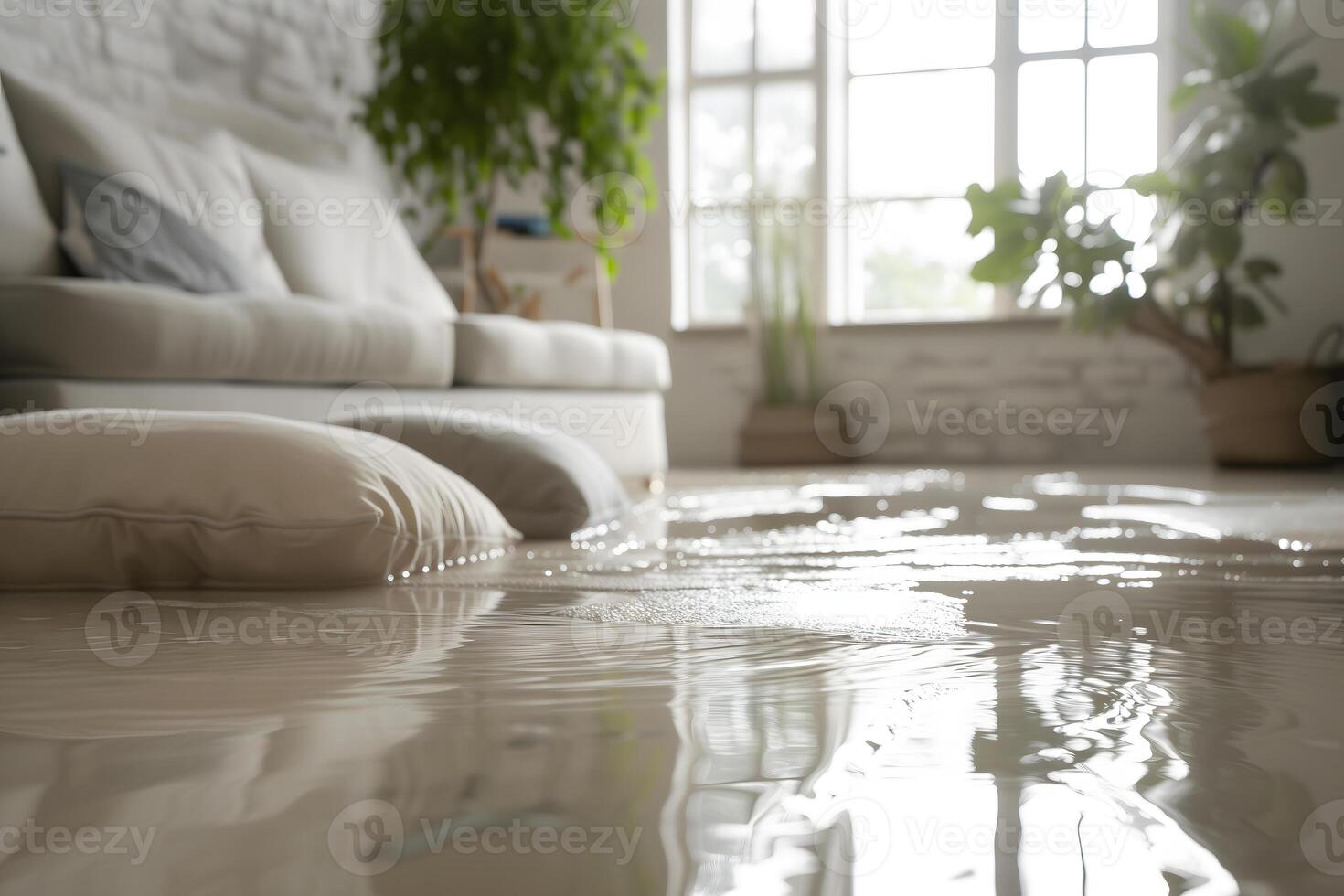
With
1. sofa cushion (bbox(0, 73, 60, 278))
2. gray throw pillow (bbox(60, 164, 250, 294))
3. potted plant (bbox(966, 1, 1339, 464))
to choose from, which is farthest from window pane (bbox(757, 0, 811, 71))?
sofa cushion (bbox(0, 73, 60, 278))

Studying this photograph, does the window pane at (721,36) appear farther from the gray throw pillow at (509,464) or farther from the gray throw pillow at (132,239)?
the gray throw pillow at (509,464)

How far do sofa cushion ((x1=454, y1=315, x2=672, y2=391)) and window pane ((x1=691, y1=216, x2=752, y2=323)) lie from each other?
1.76m

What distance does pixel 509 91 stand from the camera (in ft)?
12.5

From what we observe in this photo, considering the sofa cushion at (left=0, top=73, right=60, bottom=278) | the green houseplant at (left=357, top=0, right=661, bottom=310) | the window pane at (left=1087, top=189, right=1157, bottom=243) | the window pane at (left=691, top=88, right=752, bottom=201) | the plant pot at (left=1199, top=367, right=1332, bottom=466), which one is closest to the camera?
the sofa cushion at (left=0, top=73, right=60, bottom=278)

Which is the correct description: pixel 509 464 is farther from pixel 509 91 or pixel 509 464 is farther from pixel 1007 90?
pixel 1007 90

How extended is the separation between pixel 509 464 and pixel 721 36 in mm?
3938

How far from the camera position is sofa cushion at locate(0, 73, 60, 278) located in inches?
86.6

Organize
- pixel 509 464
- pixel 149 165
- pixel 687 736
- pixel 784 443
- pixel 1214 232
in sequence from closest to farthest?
pixel 687 736 < pixel 509 464 < pixel 149 165 < pixel 1214 232 < pixel 784 443

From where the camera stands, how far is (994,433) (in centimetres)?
500

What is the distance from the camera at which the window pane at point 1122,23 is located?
4.88 m

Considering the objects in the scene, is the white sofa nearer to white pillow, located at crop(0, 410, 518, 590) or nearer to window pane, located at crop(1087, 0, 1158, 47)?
white pillow, located at crop(0, 410, 518, 590)

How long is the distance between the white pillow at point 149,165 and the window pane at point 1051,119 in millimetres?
3045

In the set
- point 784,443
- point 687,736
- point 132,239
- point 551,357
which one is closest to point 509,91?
point 551,357

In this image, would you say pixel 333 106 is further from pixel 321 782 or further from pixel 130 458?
pixel 321 782
